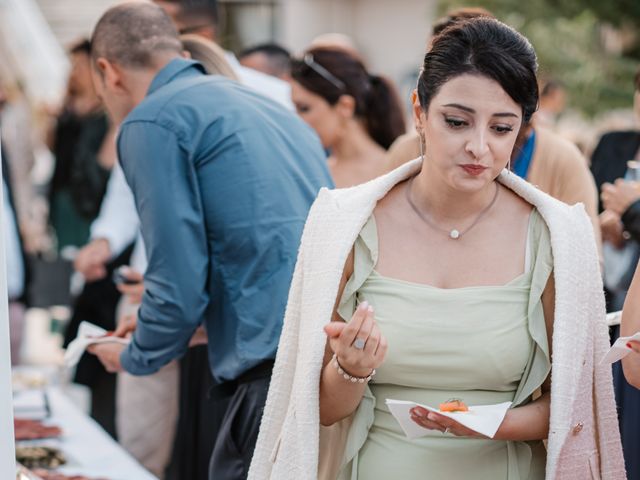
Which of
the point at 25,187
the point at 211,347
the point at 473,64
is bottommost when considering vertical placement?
the point at 25,187

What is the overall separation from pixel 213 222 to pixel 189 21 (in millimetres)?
1994

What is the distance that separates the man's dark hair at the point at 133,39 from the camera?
3.43 m

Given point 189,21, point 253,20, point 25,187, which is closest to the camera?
point 189,21

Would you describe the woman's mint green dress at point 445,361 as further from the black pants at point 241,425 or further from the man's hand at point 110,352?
the man's hand at point 110,352

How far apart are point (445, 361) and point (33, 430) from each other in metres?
2.16

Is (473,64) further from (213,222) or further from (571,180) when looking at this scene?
(571,180)

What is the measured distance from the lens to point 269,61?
639 cm

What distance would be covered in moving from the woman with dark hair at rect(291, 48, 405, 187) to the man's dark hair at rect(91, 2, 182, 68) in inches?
51.1

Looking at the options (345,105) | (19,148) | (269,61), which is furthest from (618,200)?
(19,148)

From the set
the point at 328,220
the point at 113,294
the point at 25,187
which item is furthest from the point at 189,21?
the point at 25,187

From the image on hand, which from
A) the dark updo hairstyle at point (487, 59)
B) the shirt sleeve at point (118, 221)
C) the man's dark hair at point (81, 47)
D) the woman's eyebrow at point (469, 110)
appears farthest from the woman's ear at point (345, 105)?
the man's dark hair at point (81, 47)

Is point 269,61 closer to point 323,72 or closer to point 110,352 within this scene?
point 323,72

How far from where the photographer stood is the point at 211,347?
3.28 metres

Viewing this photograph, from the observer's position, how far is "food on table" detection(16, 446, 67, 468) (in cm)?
363
